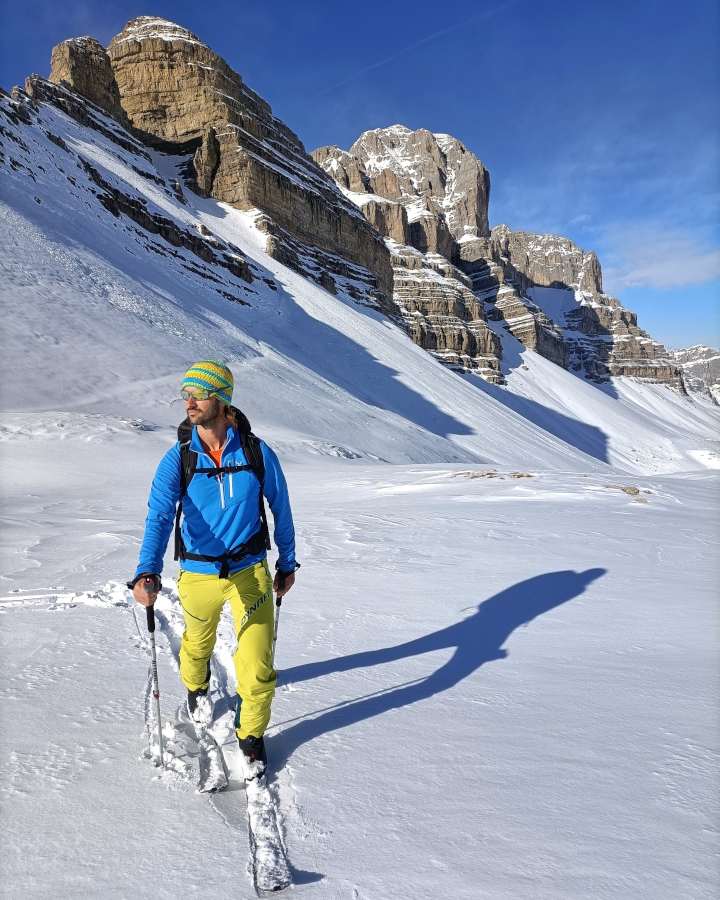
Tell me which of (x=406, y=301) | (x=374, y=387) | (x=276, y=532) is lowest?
(x=276, y=532)

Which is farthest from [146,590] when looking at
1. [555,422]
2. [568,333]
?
[568,333]

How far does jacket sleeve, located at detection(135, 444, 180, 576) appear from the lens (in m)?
2.52

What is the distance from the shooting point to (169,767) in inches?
89.3

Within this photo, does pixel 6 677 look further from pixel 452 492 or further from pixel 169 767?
pixel 452 492

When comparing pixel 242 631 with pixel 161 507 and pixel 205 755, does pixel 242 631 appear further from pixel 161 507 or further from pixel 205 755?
pixel 161 507

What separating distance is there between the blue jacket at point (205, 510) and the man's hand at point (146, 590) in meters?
0.05

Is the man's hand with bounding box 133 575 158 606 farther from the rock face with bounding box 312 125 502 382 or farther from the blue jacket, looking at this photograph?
the rock face with bounding box 312 125 502 382

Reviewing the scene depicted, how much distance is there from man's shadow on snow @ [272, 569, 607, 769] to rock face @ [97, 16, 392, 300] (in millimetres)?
69191

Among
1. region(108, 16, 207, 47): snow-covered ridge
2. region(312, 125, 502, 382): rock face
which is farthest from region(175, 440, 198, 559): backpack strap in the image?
region(108, 16, 207, 47): snow-covered ridge

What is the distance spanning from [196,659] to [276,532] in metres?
0.76

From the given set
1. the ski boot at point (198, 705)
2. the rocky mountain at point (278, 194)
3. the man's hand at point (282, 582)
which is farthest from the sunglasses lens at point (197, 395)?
the rocky mountain at point (278, 194)

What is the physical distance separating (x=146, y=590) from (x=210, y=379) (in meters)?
1.08

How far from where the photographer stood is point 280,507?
2.71 m

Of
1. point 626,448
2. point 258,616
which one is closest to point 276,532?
point 258,616
